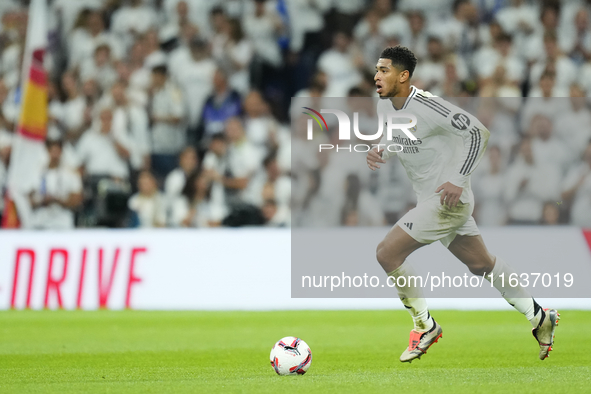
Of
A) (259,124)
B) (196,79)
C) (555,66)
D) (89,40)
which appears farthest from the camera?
(89,40)

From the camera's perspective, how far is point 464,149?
7172 mm

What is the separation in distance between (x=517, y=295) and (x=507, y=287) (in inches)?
4.1

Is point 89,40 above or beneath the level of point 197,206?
above

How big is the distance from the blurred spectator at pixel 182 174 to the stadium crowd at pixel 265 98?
2cm

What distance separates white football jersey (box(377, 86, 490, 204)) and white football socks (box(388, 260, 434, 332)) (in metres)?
0.61

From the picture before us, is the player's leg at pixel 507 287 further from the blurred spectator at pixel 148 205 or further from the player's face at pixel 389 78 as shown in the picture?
the blurred spectator at pixel 148 205

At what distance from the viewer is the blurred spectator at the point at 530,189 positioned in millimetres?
12086

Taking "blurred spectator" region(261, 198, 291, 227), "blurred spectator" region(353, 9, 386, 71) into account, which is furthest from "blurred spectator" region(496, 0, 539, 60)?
"blurred spectator" region(261, 198, 291, 227)

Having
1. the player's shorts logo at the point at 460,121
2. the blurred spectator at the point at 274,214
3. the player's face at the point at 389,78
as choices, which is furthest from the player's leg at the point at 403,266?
the blurred spectator at the point at 274,214

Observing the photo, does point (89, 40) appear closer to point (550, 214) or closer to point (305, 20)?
point (305, 20)

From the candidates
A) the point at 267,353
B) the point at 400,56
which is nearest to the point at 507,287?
the point at 400,56

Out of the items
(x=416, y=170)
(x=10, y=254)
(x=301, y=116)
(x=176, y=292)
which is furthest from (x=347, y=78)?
(x=416, y=170)

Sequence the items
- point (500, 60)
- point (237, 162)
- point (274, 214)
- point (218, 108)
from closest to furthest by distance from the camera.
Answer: point (274, 214) < point (237, 162) < point (500, 60) < point (218, 108)

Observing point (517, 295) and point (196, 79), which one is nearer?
point (517, 295)
